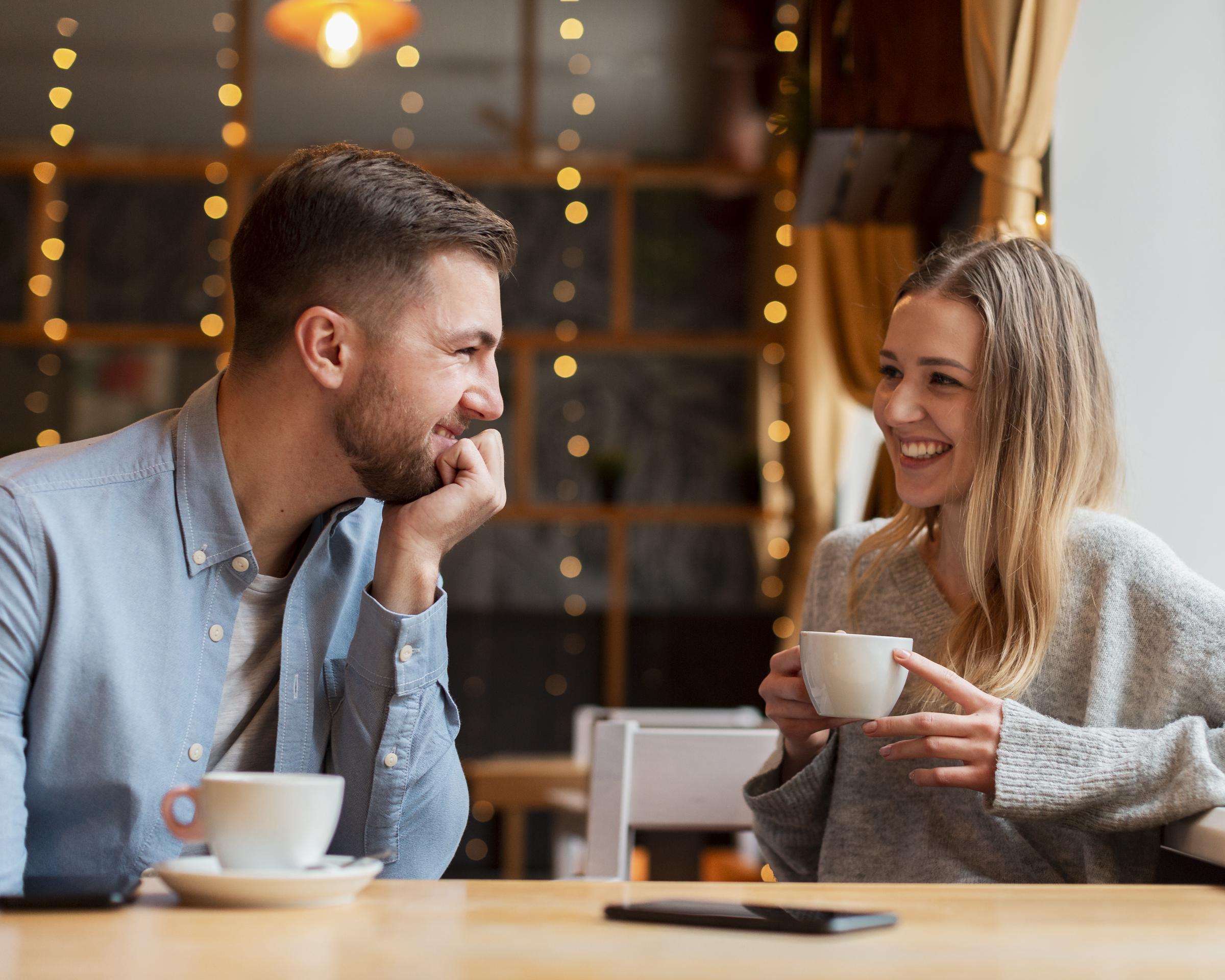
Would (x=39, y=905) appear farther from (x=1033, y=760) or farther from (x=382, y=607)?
(x=1033, y=760)

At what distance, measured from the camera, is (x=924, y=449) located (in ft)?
4.79

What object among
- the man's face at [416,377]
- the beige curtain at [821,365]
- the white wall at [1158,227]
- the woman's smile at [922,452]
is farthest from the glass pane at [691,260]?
the man's face at [416,377]

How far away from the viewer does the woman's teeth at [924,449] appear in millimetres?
1452

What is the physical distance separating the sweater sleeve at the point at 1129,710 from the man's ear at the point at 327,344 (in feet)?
2.51

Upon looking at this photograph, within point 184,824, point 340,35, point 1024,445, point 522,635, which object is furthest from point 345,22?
point 184,824

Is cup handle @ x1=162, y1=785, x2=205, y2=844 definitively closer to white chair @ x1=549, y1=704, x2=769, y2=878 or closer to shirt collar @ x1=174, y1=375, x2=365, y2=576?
shirt collar @ x1=174, y1=375, x2=365, y2=576

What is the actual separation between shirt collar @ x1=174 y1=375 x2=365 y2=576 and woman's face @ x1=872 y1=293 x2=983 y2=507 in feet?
2.46

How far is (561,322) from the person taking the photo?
5605 mm

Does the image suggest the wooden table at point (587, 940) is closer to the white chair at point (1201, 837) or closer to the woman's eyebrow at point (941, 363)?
the white chair at point (1201, 837)

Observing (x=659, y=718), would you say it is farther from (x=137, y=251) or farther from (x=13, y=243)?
(x=13, y=243)

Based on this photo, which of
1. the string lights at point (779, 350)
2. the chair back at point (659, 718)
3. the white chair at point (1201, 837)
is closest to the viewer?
the white chair at point (1201, 837)

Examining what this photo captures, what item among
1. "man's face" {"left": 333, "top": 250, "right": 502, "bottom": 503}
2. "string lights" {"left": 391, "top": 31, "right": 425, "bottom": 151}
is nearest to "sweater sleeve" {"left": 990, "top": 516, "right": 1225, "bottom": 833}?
"man's face" {"left": 333, "top": 250, "right": 502, "bottom": 503}

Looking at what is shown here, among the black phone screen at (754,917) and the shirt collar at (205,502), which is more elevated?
the shirt collar at (205,502)

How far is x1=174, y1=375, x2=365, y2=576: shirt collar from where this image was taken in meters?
1.23
